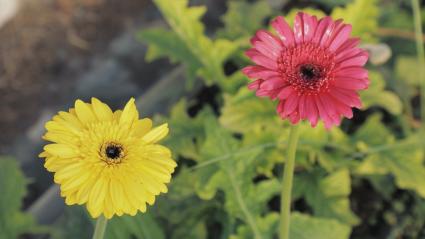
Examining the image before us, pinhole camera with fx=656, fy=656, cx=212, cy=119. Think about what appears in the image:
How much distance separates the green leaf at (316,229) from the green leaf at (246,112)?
32 centimetres

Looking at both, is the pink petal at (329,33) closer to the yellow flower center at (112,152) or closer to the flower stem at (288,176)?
the flower stem at (288,176)

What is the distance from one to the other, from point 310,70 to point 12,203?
106cm

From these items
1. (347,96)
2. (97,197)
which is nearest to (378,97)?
(347,96)

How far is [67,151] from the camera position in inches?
43.0

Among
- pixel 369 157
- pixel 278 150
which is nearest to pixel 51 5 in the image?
pixel 278 150

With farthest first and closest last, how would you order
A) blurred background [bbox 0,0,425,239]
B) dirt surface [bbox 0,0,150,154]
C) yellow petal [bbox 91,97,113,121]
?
dirt surface [bbox 0,0,150,154] → blurred background [bbox 0,0,425,239] → yellow petal [bbox 91,97,113,121]

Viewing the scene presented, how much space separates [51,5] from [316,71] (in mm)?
2036

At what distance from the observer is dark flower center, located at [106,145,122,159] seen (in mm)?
1126

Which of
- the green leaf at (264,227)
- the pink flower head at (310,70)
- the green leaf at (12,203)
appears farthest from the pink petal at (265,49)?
the green leaf at (12,203)

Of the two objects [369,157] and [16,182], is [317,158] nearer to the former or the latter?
[369,157]

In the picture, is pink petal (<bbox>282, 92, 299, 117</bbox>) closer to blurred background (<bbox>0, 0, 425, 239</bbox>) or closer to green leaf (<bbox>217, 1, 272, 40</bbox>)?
blurred background (<bbox>0, 0, 425, 239</bbox>)

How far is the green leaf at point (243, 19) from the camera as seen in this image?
7.54 ft

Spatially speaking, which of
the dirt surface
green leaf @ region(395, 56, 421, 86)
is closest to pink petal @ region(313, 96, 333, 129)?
green leaf @ region(395, 56, 421, 86)

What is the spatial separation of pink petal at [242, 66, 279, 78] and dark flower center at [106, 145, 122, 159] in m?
0.26
